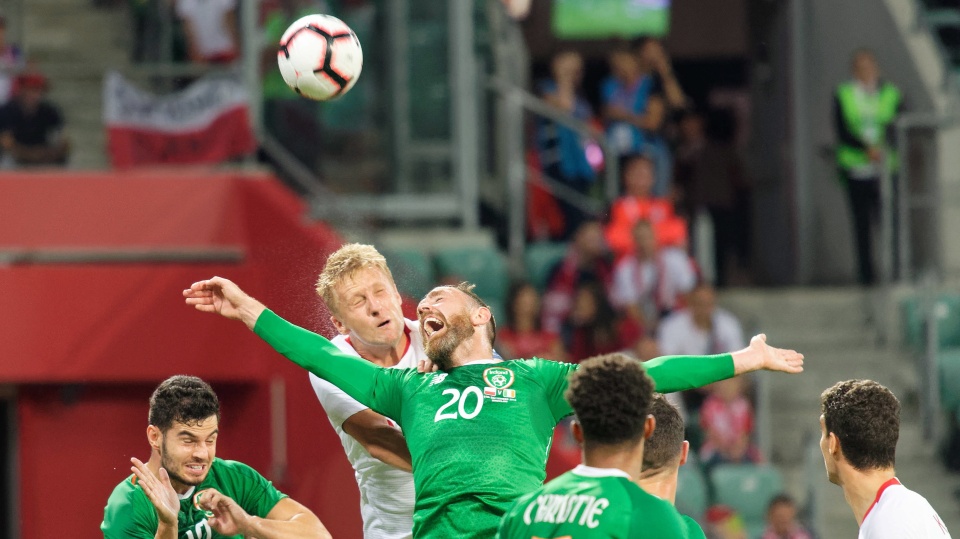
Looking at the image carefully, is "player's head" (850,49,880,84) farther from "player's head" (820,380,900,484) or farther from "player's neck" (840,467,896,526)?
"player's neck" (840,467,896,526)

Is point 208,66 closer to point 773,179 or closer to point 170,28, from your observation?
point 170,28

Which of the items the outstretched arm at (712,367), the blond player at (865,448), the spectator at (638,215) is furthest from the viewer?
the spectator at (638,215)

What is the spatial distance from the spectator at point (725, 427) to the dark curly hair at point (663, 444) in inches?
237

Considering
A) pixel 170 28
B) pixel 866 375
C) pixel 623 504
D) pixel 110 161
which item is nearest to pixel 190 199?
pixel 110 161

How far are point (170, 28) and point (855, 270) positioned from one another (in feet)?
23.9

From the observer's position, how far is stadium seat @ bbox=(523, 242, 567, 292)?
40.3 feet

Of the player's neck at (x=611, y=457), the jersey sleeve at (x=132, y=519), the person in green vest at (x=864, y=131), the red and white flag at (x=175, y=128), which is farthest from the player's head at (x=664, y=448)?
the person in green vest at (x=864, y=131)

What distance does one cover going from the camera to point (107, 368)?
10.1 m

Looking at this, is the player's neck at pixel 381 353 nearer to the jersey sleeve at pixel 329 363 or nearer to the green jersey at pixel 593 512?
the jersey sleeve at pixel 329 363

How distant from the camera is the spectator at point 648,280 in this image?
38.9 ft

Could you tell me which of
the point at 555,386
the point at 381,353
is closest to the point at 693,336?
the point at 381,353

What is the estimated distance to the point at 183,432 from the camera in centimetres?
555

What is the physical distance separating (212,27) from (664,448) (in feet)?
23.0

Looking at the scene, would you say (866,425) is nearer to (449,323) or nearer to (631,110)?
(449,323)
